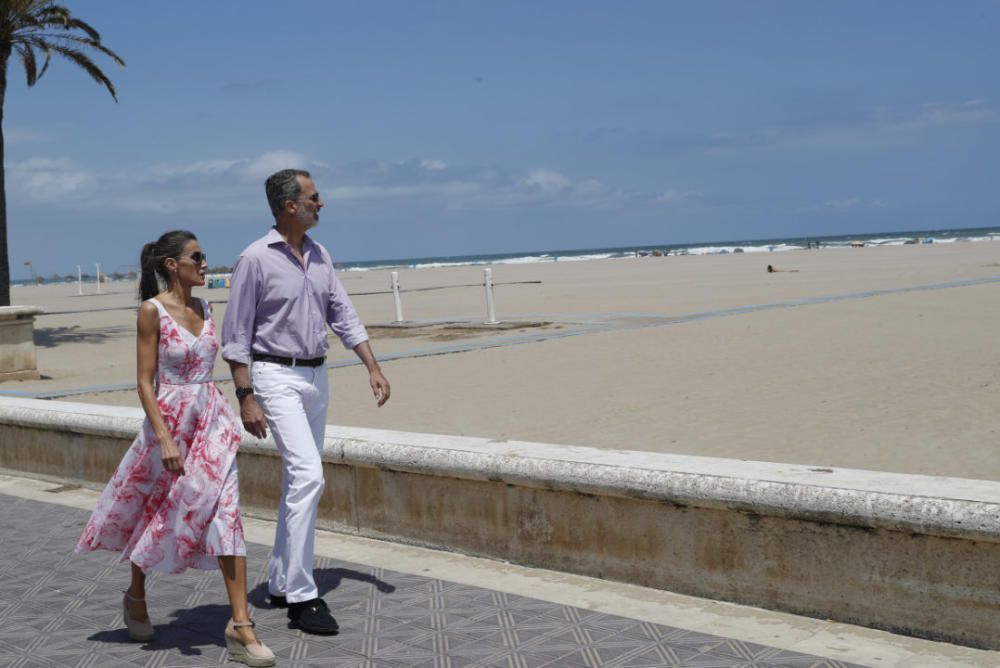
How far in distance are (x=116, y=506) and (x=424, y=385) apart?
862cm

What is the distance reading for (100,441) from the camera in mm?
7582

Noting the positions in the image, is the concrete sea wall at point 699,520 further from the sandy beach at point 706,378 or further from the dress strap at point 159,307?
the sandy beach at point 706,378

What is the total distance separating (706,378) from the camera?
12.3m

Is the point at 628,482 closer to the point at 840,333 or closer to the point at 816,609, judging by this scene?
the point at 816,609

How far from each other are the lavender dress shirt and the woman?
0.44 feet

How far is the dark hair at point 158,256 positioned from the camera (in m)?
4.56

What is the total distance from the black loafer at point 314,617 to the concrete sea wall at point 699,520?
42.6 inches

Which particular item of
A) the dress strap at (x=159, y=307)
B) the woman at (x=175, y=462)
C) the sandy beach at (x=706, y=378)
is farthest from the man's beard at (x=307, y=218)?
the sandy beach at (x=706, y=378)

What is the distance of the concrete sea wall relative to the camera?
157 inches

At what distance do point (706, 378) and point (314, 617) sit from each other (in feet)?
27.6

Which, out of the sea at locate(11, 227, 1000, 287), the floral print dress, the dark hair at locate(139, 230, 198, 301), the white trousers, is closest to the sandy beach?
the white trousers

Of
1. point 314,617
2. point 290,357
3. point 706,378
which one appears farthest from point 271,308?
point 706,378

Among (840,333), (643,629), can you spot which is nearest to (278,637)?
(643,629)

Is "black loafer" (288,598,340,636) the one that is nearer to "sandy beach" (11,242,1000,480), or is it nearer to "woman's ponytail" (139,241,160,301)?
"woman's ponytail" (139,241,160,301)
